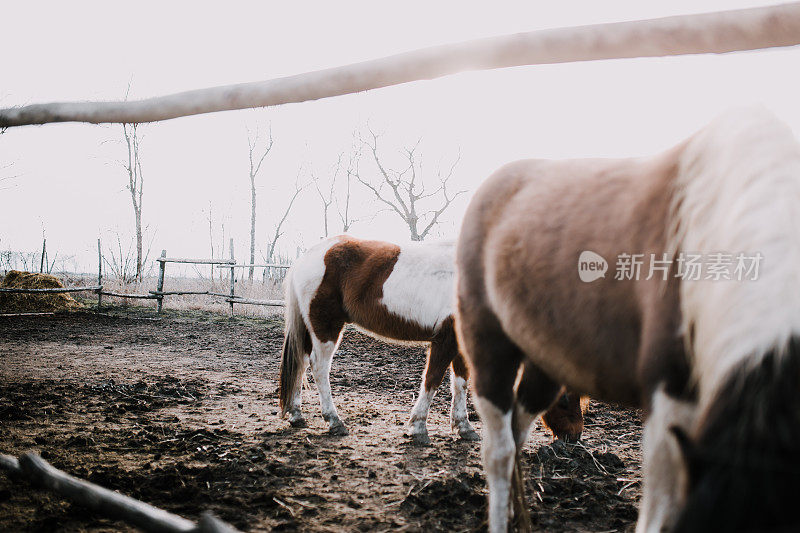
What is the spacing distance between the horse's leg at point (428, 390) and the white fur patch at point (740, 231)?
342 cm

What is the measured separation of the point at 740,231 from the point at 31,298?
672 inches

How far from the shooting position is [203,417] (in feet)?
15.2

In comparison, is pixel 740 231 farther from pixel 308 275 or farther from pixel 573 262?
pixel 308 275

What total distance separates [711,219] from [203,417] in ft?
15.5

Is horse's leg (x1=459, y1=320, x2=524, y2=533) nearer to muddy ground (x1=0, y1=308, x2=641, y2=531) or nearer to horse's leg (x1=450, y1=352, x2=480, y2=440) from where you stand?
muddy ground (x1=0, y1=308, x2=641, y2=531)

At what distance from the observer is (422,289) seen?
15.8 ft

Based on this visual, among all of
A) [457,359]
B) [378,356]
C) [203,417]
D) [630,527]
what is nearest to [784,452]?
[630,527]

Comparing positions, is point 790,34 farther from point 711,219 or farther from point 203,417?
point 203,417

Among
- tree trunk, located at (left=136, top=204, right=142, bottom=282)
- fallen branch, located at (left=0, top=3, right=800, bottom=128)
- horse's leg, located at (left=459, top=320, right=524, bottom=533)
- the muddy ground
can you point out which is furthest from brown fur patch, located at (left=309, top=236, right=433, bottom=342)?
tree trunk, located at (left=136, top=204, right=142, bottom=282)

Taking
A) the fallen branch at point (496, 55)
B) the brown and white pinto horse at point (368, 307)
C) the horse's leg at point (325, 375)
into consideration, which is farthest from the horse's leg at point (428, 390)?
the fallen branch at point (496, 55)

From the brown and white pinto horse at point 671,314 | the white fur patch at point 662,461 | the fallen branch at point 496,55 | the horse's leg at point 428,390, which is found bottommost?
the horse's leg at point 428,390

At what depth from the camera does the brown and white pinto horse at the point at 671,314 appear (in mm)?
837

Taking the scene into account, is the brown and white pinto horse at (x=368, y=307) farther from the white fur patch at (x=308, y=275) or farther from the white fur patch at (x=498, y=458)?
the white fur patch at (x=498, y=458)

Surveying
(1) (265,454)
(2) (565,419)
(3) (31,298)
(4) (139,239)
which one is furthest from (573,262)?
(4) (139,239)
